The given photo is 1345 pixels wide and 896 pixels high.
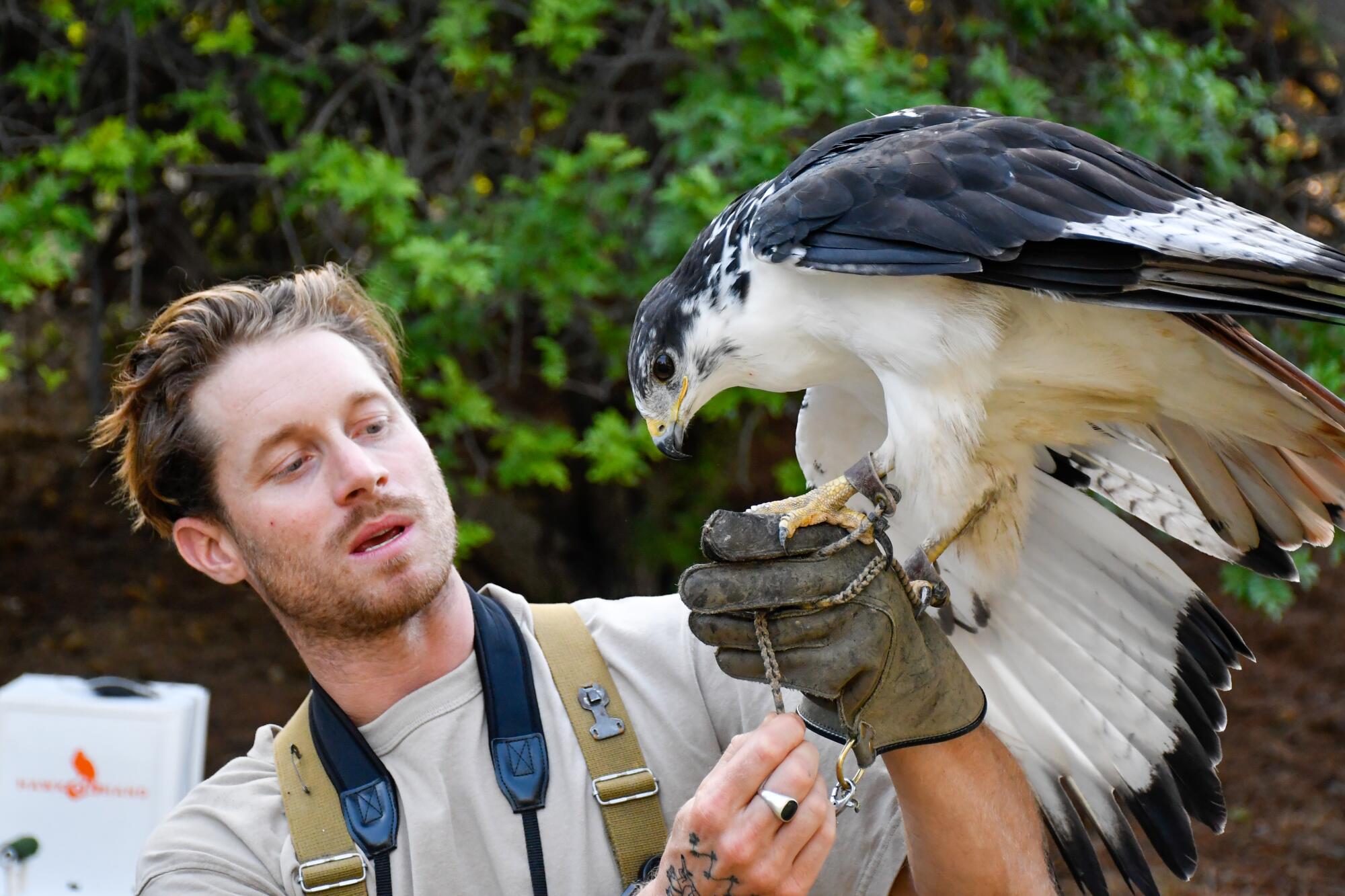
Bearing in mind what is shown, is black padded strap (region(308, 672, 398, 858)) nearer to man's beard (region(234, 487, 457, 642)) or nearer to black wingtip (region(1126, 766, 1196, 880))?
man's beard (region(234, 487, 457, 642))

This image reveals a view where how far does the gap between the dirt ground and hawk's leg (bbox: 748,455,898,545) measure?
3.88 m

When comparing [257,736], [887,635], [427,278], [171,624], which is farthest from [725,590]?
[171,624]

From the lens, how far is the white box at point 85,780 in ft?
11.5

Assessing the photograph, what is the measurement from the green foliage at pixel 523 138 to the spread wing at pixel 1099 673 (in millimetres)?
1545

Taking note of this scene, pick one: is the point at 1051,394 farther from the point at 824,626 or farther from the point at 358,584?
the point at 358,584

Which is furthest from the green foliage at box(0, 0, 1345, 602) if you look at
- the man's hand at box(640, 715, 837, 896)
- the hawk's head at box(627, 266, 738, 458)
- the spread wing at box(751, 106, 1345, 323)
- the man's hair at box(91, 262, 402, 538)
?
the man's hand at box(640, 715, 837, 896)

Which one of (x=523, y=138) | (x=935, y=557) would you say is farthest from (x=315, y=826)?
(x=523, y=138)

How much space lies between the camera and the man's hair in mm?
2639

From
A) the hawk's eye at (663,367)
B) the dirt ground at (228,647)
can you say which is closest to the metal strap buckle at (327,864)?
the hawk's eye at (663,367)

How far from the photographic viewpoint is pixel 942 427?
7.40 ft

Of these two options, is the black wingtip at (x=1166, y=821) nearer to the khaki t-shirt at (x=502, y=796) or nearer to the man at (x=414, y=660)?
the man at (x=414, y=660)

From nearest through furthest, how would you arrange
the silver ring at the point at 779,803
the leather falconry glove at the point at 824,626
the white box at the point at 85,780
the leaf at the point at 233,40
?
the silver ring at the point at 779,803 → the leather falconry glove at the point at 824,626 → the white box at the point at 85,780 → the leaf at the point at 233,40

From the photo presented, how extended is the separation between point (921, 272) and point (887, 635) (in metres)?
0.63

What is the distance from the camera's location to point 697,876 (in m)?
1.98
